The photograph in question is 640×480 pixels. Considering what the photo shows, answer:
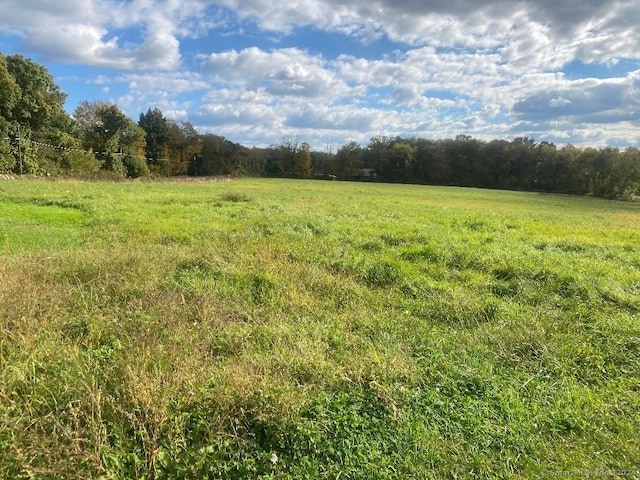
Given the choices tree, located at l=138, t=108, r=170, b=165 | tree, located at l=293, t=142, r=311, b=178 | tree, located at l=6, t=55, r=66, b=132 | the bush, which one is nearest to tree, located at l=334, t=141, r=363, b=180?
tree, located at l=293, t=142, r=311, b=178

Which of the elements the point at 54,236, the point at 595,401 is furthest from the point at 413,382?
the point at 54,236

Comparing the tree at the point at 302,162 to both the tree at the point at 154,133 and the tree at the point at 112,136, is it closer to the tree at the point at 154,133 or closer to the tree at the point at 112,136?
the tree at the point at 154,133

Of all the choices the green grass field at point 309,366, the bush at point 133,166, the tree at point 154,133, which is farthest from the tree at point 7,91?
the green grass field at point 309,366

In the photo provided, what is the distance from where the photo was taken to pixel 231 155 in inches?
3920

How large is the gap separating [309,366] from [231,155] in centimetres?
9955

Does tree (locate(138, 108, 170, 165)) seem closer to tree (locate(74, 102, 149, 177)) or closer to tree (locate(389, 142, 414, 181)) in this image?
tree (locate(74, 102, 149, 177))

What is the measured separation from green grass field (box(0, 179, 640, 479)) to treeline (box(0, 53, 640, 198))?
49.0m

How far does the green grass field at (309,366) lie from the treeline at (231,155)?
49036mm

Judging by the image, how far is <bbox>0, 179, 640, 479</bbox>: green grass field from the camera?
3629mm

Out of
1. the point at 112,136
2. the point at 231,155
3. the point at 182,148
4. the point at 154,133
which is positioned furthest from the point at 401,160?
the point at 112,136

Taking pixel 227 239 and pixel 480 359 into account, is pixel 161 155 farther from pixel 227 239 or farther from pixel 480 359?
pixel 480 359

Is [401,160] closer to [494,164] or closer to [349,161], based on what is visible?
[349,161]

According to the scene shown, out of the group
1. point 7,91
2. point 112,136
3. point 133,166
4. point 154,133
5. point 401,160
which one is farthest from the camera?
point 401,160

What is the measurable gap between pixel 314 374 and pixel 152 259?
5560 mm
